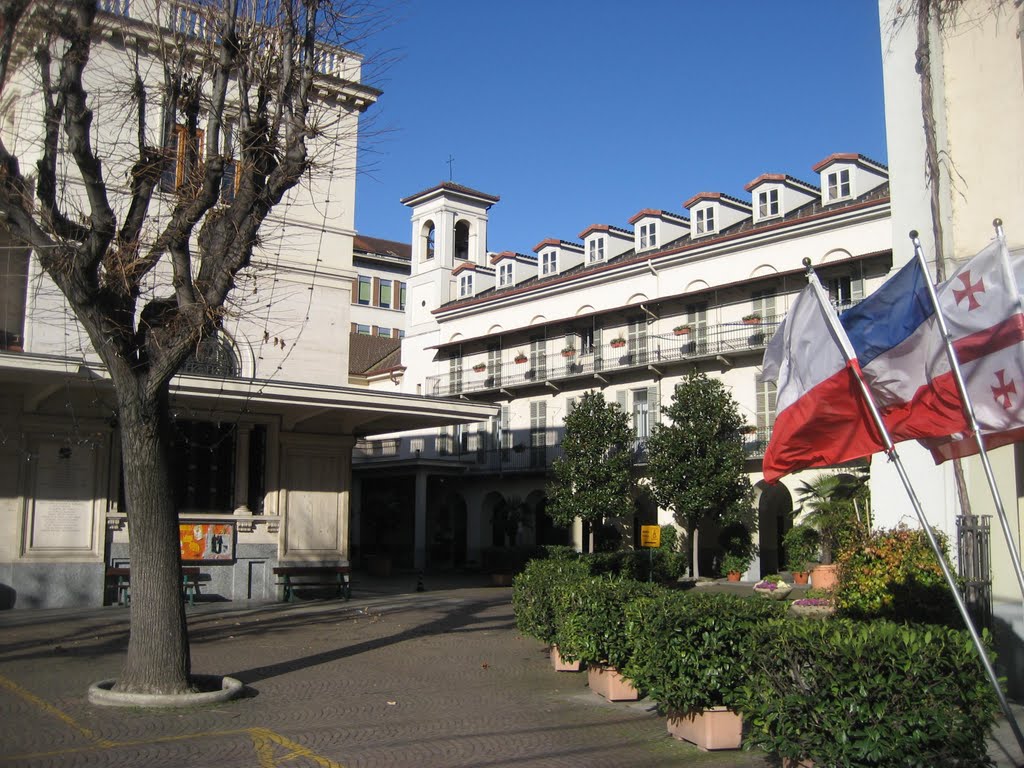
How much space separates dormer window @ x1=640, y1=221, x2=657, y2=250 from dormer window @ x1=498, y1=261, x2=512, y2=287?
829 cm

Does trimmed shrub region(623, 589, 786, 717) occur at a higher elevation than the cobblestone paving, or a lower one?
higher

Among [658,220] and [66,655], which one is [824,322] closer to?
[66,655]

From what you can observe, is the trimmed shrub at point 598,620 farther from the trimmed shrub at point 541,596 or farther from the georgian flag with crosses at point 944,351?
the georgian flag with crosses at point 944,351

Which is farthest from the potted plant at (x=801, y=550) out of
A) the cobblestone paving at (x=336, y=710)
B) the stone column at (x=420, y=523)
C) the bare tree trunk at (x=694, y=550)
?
the cobblestone paving at (x=336, y=710)

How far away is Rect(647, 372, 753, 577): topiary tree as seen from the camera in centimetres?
3369

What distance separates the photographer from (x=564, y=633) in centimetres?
1125

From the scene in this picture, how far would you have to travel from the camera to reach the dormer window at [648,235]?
40.8 meters

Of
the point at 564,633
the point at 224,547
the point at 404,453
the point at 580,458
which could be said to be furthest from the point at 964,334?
the point at 404,453

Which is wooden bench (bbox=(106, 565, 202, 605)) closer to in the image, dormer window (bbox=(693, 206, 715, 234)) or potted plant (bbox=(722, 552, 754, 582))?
potted plant (bbox=(722, 552, 754, 582))

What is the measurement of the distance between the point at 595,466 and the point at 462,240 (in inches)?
752

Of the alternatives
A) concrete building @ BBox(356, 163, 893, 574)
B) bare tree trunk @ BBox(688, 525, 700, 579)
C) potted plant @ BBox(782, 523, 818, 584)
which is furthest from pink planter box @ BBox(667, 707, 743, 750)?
bare tree trunk @ BBox(688, 525, 700, 579)

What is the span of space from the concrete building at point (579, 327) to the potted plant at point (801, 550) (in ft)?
7.19

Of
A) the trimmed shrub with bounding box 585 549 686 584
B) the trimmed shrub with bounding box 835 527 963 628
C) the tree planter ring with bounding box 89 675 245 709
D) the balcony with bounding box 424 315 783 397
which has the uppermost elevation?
the balcony with bounding box 424 315 783 397

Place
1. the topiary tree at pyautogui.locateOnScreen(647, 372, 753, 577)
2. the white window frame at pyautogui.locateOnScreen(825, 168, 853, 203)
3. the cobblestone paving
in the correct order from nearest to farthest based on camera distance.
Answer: the cobblestone paving
the topiary tree at pyautogui.locateOnScreen(647, 372, 753, 577)
the white window frame at pyautogui.locateOnScreen(825, 168, 853, 203)
